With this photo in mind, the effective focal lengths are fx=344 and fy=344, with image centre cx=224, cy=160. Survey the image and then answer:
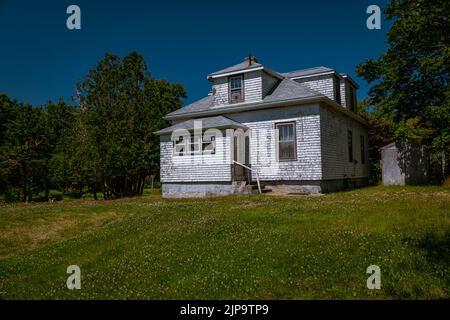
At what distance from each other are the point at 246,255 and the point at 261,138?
1372 centimetres

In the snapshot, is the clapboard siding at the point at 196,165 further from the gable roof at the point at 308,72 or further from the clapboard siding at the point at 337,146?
the gable roof at the point at 308,72

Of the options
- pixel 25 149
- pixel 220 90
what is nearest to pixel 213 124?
pixel 220 90

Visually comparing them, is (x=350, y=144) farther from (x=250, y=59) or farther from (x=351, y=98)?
(x=250, y=59)

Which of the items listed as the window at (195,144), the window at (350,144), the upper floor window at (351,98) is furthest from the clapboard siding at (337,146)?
the window at (195,144)

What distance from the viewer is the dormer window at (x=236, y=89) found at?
70.0 feet

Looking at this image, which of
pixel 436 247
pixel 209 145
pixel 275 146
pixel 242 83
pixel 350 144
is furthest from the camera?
pixel 350 144

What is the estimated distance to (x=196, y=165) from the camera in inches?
→ 819

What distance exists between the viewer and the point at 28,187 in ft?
98.8

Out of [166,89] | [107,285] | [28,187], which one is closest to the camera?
[107,285]

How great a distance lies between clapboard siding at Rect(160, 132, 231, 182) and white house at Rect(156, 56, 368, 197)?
2.2 inches

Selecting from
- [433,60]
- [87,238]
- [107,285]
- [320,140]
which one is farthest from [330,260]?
[433,60]

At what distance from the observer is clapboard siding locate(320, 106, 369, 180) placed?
62.7 ft

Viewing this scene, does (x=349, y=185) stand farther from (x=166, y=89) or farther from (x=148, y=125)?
(x=166, y=89)

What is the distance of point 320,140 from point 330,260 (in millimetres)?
12901
